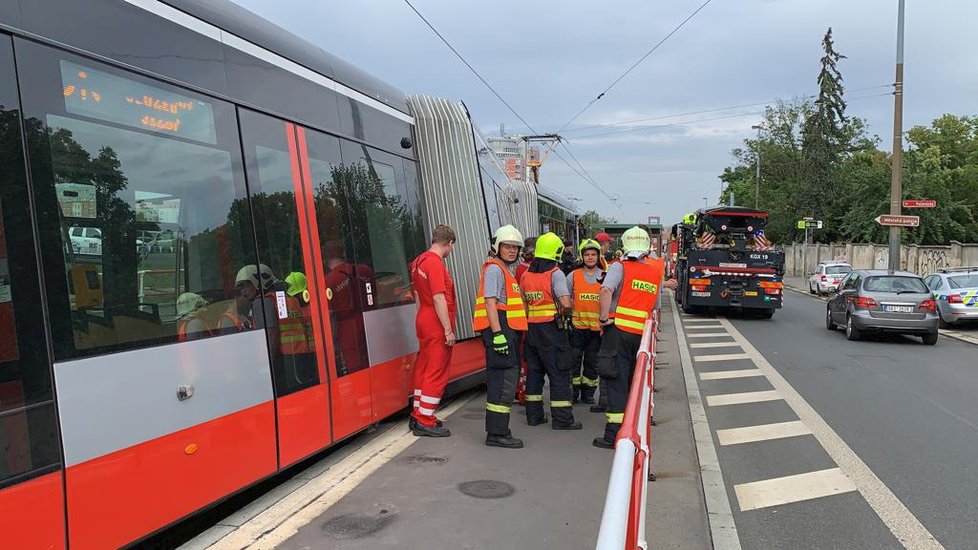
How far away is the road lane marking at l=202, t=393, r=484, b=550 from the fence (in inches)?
1029

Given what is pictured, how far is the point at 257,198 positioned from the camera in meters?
4.41

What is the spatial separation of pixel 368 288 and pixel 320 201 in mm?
948

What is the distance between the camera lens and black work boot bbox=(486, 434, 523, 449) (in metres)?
6.04

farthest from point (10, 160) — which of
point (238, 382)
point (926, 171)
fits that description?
point (926, 171)

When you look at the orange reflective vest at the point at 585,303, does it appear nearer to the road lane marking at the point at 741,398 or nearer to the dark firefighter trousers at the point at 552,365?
the dark firefighter trousers at the point at 552,365

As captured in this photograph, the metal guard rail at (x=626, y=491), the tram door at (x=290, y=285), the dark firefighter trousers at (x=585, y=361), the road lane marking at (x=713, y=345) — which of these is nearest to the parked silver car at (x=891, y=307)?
the road lane marking at (x=713, y=345)

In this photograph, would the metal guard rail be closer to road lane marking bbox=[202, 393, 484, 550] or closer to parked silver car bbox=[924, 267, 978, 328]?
road lane marking bbox=[202, 393, 484, 550]

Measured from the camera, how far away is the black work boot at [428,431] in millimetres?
6289

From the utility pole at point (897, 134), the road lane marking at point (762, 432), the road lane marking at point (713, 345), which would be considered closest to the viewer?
the road lane marking at point (762, 432)

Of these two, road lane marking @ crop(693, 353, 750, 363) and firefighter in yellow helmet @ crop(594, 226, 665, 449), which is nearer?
firefighter in yellow helmet @ crop(594, 226, 665, 449)

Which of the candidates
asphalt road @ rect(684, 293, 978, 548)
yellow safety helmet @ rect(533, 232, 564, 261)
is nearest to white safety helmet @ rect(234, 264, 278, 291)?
yellow safety helmet @ rect(533, 232, 564, 261)

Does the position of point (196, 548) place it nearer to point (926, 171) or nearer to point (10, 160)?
point (10, 160)

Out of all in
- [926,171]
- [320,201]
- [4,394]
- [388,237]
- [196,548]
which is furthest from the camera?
[926,171]

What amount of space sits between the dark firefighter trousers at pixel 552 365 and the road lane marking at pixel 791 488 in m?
1.83
